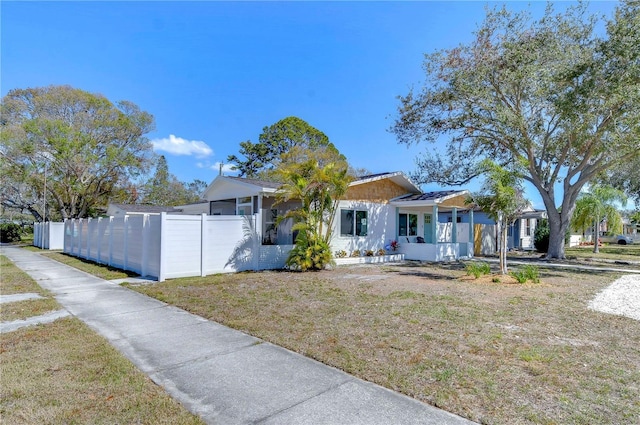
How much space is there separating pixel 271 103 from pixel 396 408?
3576cm

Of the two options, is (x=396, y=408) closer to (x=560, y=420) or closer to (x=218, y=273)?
(x=560, y=420)

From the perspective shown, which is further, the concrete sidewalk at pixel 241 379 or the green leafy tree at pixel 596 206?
the green leafy tree at pixel 596 206

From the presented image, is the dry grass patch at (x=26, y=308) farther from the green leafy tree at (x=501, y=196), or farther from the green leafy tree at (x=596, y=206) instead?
the green leafy tree at (x=596, y=206)

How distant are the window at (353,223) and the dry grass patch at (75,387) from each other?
11474 mm

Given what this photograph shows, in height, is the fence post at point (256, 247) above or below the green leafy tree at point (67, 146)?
below

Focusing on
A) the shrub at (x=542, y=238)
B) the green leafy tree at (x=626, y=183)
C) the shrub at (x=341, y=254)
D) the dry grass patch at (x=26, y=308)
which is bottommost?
the dry grass patch at (x=26, y=308)

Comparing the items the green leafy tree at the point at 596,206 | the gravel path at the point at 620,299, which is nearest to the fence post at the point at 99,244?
the gravel path at the point at 620,299

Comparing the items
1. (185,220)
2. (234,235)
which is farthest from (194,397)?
(234,235)

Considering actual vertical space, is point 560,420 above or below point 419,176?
below

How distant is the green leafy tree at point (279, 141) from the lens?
35.8 m

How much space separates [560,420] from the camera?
2863 mm

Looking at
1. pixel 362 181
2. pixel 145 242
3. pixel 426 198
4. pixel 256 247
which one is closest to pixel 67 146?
pixel 145 242

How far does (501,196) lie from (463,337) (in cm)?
702

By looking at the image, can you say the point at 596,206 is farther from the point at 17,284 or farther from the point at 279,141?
the point at 17,284
